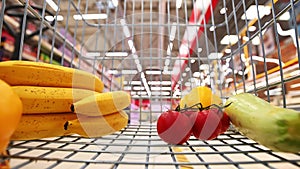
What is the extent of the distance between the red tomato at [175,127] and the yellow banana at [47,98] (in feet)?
0.70

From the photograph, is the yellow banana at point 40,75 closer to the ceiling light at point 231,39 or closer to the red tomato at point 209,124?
the red tomato at point 209,124

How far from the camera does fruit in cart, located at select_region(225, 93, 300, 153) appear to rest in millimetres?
247

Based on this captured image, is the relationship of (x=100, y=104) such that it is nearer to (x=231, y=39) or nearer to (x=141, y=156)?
(x=141, y=156)

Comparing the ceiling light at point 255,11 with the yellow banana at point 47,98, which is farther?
the ceiling light at point 255,11

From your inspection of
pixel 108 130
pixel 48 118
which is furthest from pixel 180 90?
pixel 48 118

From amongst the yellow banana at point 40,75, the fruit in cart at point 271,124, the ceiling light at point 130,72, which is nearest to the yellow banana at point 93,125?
the yellow banana at point 40,75

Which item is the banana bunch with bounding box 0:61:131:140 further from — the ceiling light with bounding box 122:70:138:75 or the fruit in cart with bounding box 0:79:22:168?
the ceiling light with bounding box 122:70:138:75

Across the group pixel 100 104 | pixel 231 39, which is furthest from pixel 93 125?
pixel 231 39

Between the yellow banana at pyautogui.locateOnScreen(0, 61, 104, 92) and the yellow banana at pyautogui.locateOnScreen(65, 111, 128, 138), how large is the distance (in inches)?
4.2

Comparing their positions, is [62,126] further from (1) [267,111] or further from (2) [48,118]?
(1) [267,111]

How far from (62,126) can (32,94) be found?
0.33ft

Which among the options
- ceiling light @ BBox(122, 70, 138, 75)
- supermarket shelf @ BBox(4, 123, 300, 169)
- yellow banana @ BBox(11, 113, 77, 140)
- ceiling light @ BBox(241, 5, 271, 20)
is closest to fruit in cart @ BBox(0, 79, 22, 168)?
supermarket shelf @ BBox(4, 123, 300, 169)

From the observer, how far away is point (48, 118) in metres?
0.40

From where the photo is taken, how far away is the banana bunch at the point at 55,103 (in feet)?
1.17
